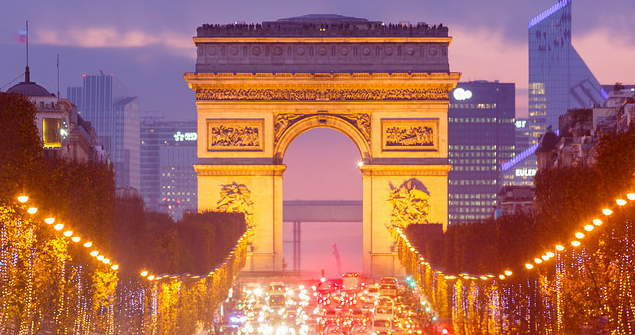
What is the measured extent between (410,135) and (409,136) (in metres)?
0.10

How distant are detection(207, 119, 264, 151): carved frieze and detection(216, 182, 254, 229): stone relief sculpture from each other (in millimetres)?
2170

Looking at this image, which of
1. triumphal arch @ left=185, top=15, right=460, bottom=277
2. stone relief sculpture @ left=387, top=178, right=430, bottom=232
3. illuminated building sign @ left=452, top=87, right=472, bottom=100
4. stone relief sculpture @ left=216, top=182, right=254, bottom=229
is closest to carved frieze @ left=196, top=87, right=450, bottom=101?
triumphal arch @ left=185, top=15, right=460, bottom=277

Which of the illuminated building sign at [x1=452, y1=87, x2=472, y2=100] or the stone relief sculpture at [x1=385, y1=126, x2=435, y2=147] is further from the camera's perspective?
the illuminated building sign at [x1=452, y1=87, x2=472, y2=100]

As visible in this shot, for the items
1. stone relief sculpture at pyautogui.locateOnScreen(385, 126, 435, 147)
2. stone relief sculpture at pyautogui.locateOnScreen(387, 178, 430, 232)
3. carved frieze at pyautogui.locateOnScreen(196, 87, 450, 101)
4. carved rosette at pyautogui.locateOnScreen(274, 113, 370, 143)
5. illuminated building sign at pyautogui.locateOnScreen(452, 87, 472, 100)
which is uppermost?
illuminated building sign at pyautogui.locateOnScreen(452, 87, 472, 100)

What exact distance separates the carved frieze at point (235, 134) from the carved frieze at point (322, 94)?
Result: 1342 mm

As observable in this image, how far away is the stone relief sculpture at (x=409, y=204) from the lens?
85.3 meters

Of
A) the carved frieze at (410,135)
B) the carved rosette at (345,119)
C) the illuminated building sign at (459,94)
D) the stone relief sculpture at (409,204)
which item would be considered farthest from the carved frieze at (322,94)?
the illuminated building sign at (459,94)

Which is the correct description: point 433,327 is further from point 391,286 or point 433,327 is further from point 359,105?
point 359,105

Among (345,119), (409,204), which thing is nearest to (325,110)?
(345,119)

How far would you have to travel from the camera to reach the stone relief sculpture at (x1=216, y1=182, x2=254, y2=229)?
8550cm

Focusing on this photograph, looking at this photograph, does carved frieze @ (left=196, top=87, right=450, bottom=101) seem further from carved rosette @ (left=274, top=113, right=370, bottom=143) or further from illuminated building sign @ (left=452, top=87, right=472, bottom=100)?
illuminated building sign @ (left=452, top=87, right=472, bottom=100)

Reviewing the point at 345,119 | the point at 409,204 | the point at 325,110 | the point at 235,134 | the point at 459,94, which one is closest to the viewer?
the point at 409,204

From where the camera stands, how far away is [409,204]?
85500mm

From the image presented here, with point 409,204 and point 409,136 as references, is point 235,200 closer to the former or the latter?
point 409,204
